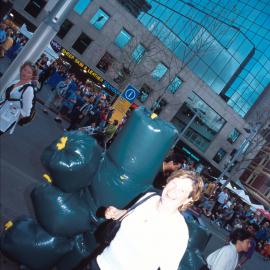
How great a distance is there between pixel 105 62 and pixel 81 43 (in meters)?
3.09

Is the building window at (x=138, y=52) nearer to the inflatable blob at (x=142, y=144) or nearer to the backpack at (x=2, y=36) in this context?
the backpack at (x=2, y=36)

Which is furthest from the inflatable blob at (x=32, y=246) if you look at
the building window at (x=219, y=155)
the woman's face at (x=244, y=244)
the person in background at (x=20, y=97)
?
the building window at (x=219, y=155)

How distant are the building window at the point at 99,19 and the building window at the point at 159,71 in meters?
7.42

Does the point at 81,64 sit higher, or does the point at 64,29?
the point at 64,29

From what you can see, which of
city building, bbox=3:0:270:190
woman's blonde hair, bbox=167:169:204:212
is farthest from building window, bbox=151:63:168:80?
woman's blonde hair, bbox=167:169:204:212

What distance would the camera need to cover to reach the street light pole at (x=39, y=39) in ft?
23.2

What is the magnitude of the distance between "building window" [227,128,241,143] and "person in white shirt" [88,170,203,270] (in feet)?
140

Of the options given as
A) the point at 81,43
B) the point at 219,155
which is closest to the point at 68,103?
the point at 81,43

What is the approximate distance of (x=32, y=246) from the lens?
370cm

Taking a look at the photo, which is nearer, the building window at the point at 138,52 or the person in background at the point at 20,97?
the person in background at the point at 20,97

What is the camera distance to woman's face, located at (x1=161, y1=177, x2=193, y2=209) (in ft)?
8.02

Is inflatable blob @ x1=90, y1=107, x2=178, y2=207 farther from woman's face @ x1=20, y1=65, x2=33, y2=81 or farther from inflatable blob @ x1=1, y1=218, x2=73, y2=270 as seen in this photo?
woman's face @ x1=20, y1=65, x2=33, y2=81

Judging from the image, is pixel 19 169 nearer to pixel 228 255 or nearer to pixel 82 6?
pixel 228 255

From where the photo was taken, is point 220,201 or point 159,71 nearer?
point 220,201
